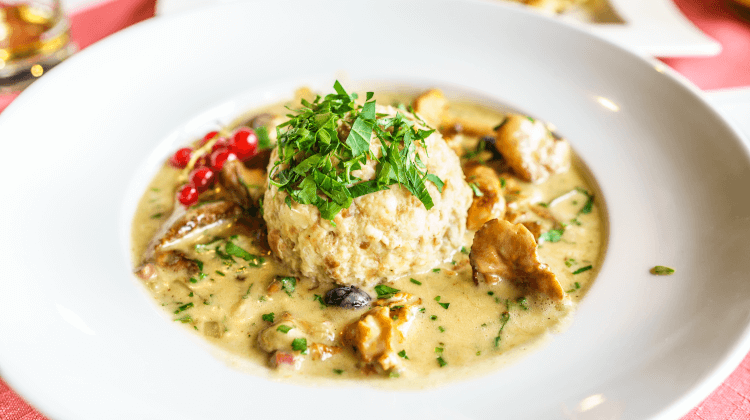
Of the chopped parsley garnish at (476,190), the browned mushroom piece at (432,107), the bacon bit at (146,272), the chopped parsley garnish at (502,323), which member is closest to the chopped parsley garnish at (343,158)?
the chopped parsley garnish at (476,190)

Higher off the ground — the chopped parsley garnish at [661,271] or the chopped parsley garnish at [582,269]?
the chopped parsley garnish at [661,271]

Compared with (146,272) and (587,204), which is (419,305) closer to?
(587,204)

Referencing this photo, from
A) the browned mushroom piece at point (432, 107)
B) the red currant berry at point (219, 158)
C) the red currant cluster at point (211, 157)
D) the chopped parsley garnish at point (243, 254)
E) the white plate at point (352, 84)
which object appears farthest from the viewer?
the browned mushroom piece at point (432, 107)

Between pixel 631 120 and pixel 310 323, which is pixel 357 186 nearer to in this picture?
pixel 310 323

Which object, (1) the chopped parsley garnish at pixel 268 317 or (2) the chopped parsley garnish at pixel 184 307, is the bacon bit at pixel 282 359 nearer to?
(1) the chopped parsley garnish at pixel 268 317

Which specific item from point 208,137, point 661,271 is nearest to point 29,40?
point 208,137

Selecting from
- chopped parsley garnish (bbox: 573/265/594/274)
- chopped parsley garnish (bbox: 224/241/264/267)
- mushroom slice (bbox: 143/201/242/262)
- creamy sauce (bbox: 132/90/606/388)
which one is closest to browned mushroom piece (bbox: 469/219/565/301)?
creamy sauce (bbox: 132/90/606/388)
